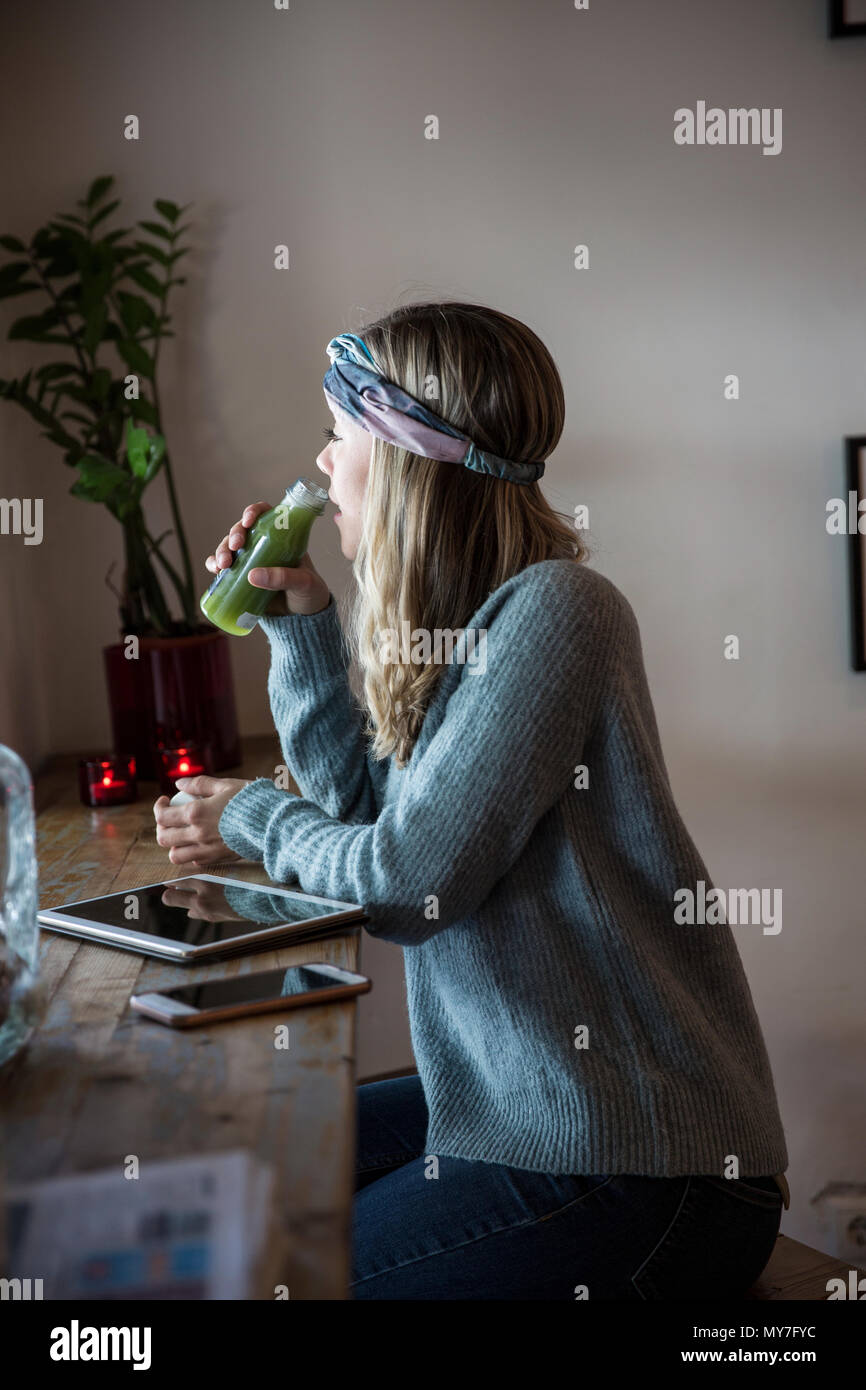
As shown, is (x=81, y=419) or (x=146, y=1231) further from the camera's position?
(x=81, y=419)

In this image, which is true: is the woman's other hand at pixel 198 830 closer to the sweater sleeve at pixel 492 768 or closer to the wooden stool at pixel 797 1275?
the sweater sleeve at pixel 492 768

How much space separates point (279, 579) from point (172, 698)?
1.45ft

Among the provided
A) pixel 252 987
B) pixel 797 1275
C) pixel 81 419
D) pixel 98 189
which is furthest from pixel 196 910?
pixel 98 189

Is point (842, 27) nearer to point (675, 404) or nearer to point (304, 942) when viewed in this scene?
point (675, 404)

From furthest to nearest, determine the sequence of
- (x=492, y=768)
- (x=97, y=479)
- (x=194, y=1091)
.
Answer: (x=97, y=479), (x=492, y=768), (x=194, y=1091)

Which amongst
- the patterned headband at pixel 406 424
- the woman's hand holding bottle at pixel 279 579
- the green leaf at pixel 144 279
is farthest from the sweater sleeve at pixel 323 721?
the green leaf at pixel 144 279

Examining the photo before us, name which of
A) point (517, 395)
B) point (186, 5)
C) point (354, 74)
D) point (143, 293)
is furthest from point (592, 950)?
point (186, 5)

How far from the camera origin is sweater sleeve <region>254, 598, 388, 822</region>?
1164mm

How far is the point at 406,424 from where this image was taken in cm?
100

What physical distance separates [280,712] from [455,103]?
0.97m

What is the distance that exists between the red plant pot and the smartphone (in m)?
0.76

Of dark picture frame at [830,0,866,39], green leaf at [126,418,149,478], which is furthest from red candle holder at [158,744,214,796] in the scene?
dark picture frame at [830,0,866,39]

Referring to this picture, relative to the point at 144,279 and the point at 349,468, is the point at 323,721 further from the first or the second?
the point at 144,279

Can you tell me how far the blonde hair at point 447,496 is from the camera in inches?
39.1
